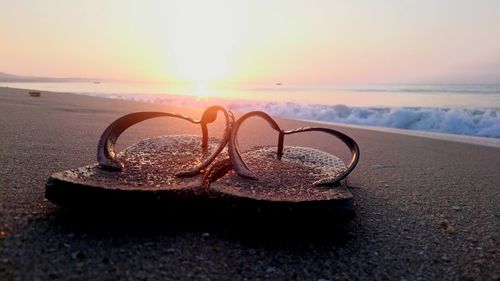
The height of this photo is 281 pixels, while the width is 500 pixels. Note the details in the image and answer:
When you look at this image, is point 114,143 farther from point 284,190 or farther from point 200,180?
point 284,190

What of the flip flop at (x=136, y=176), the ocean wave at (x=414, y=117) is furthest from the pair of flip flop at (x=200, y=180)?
the ocean wave at (x=414, y=117)

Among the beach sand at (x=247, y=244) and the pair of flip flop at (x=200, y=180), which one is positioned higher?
the pair of flip flop at (x=200, y=180)

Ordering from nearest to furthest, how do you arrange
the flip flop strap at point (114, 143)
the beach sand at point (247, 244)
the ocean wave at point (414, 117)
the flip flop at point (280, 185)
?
the beach sand at point (247, 244) < the flip flop at point (280, 185) < the flip flop strap at point (114, 143) < the ocean wave at point (414, 117)

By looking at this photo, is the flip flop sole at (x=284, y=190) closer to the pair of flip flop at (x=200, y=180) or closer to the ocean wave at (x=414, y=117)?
the pair of flip flop at (x=200, y=180)

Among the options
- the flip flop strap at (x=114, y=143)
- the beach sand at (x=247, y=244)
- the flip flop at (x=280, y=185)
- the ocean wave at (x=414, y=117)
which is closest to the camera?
the beach sand at (x=247, y=244)

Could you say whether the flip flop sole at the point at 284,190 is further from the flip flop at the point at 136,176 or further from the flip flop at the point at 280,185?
the flip flop at the point at 136,176

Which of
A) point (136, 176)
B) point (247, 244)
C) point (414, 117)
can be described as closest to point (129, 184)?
point (136, 176)

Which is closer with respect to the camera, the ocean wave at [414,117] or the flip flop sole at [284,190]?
the flip flop sole at [284,190]

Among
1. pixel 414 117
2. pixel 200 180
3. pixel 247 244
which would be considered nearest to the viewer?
pixel 247 244

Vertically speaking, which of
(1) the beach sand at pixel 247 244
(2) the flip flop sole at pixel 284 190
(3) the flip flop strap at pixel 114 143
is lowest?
(1) the beach sand at pixel 247 244
